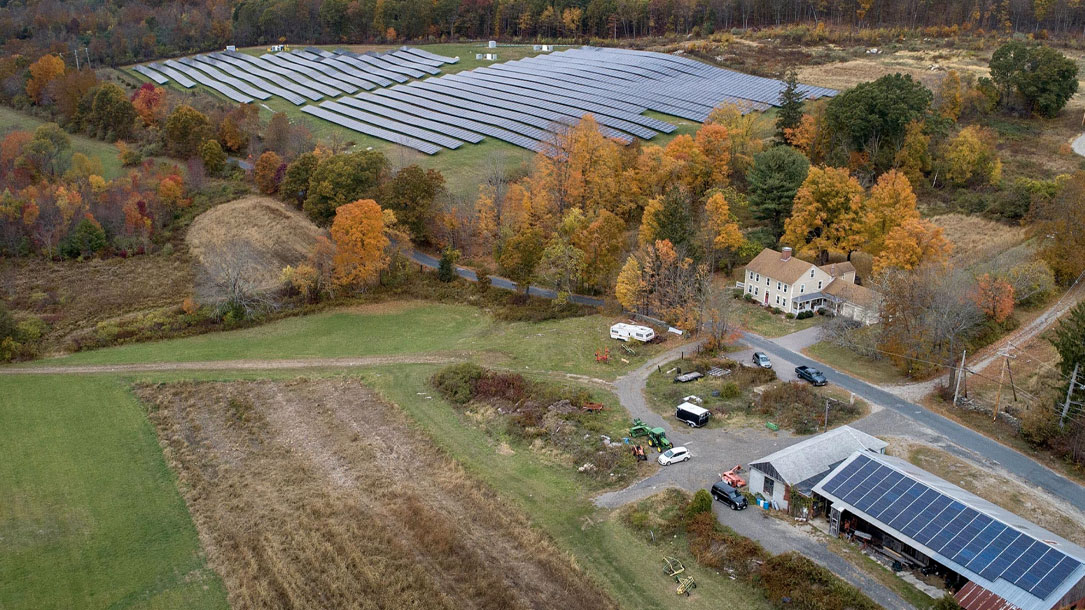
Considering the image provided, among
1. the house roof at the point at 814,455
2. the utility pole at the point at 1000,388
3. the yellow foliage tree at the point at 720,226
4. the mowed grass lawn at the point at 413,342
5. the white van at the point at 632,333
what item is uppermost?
the yellow foliage tree at the point at 720,226

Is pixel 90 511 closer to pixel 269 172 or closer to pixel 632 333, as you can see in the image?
pixel 632 333

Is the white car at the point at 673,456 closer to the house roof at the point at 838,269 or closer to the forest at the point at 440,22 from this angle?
the house roof at the point at 838,269

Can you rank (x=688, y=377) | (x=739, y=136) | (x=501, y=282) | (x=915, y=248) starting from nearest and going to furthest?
1. (x=688, y=377)
2. (x=915, y=248)
3. (x=501, y=282)
4. (x=739, y=136)

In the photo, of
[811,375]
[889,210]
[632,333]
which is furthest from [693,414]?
[889,210]

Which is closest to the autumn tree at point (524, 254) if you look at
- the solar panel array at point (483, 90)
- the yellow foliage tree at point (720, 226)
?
the yellow foliage tree at point (720, 226)

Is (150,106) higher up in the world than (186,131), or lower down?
higher up

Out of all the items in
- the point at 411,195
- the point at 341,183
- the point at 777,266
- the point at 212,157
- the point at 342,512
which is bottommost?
the point at 342,512

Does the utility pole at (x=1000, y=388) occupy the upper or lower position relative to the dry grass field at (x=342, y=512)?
upper
